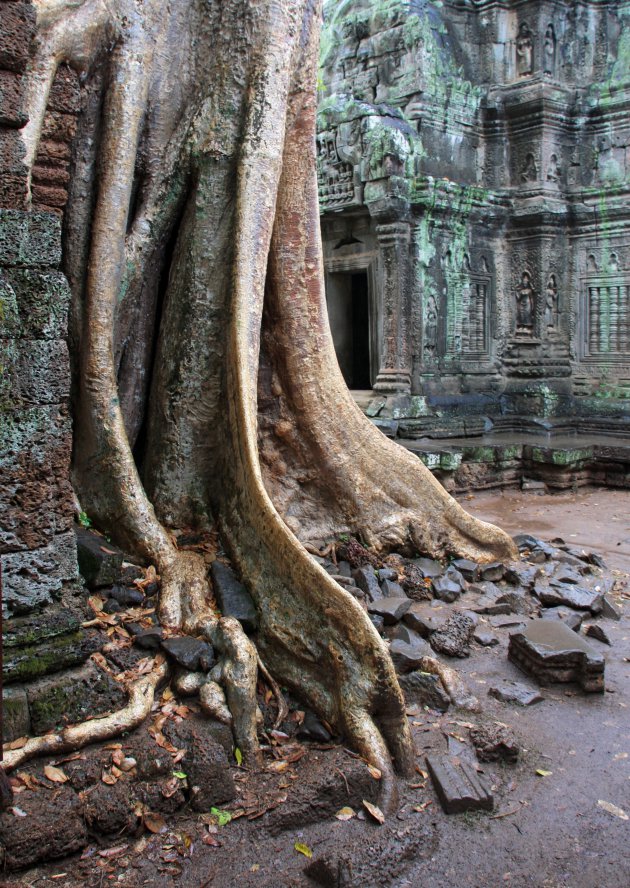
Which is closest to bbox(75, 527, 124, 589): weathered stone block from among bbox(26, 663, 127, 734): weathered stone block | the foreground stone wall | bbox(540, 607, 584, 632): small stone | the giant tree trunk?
the giant tree trunk

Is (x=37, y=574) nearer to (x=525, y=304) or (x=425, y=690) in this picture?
(x=425, y=690)

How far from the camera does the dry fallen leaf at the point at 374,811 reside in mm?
2268

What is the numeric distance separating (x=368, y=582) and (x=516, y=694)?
984 millimetres

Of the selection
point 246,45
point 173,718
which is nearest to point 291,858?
point 173,718

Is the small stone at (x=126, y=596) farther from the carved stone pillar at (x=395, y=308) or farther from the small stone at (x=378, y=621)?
the carved stone pillar at (x=395, y=308)

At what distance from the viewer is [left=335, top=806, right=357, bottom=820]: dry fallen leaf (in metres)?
2.28

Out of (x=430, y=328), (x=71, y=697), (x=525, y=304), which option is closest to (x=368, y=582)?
(x=71, y=697)

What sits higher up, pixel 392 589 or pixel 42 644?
pixel 42 644

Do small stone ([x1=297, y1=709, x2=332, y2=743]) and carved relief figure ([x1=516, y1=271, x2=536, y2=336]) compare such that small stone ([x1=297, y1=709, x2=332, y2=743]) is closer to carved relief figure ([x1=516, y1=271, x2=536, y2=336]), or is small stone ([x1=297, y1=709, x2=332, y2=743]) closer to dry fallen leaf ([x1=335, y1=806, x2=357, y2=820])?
dry fallen leaf ([x1=335, y1=806, x2=357, y2=820])

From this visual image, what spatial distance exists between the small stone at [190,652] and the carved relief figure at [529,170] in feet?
24.0

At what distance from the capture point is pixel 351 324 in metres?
9.58

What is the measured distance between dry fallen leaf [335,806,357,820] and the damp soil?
0.05 ft

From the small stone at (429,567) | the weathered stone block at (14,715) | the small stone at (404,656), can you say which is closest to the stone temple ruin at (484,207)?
the small stone at (429,567)

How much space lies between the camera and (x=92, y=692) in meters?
2.40
